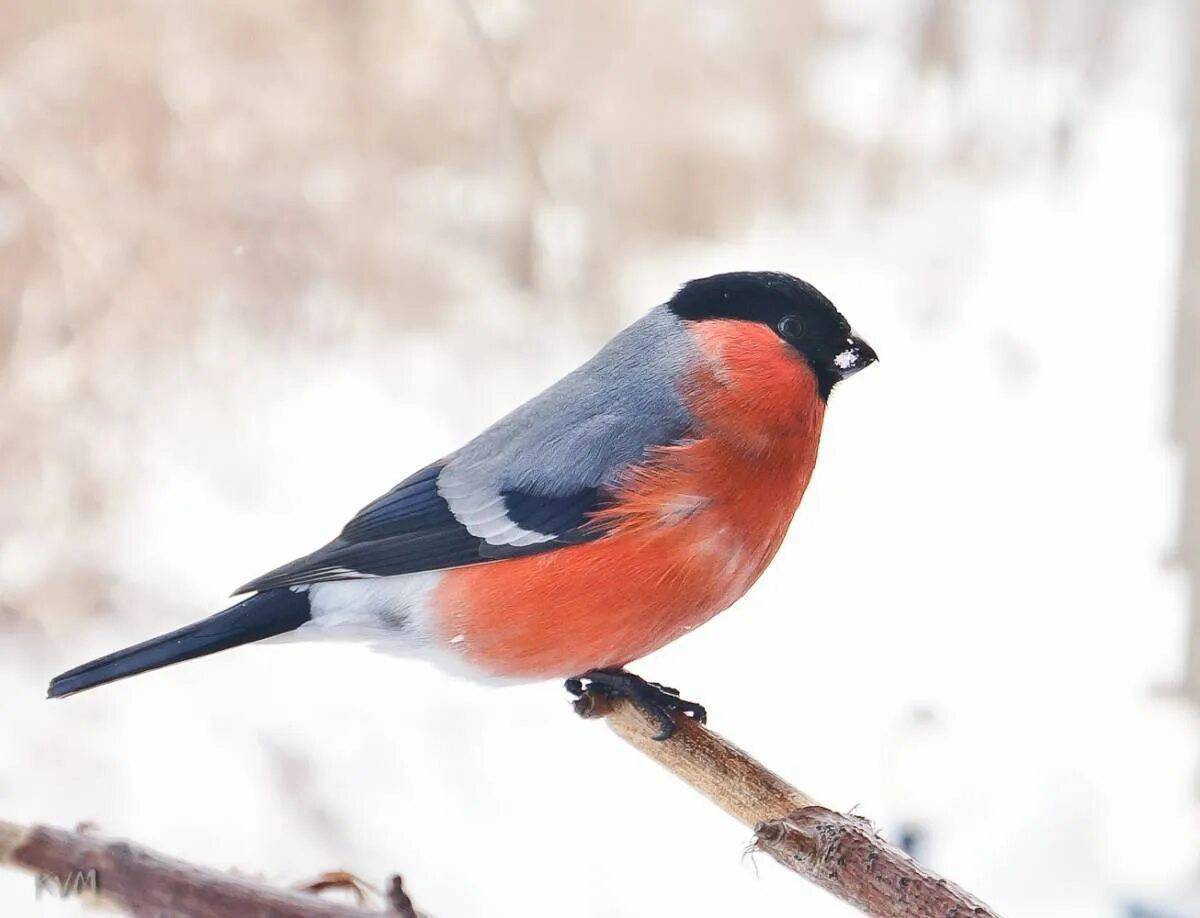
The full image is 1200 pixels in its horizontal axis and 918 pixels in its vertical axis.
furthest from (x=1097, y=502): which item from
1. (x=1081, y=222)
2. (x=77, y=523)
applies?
(x=77, y=523)

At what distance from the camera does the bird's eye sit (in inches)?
31.0

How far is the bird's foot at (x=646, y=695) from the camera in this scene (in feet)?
2.72

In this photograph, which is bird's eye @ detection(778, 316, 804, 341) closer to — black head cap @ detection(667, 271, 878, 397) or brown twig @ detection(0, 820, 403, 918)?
black head cap @ detection(667, 271, 878, 397)

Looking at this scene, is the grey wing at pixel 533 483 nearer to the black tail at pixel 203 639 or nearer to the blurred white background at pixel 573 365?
the black tail at pixel 203 639

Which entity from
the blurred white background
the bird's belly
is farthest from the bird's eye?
the blurred white background

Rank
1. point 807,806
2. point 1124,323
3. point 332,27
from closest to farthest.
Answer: point 807,806, point 332,27, point 1124,323

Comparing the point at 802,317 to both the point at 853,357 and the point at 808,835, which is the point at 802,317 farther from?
the point at 808,835

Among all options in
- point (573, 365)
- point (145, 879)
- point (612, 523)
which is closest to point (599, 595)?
point (612, 523)

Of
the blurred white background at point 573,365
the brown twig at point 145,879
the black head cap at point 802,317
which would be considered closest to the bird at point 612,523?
the black head cap at point 802,317

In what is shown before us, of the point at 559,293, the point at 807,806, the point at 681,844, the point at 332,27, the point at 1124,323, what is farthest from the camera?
the point at 1124,323

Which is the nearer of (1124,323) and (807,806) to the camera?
(807,806)

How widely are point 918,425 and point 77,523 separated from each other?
3.39 feet

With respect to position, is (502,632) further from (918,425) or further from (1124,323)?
(1124,323)

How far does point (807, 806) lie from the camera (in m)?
0.73
